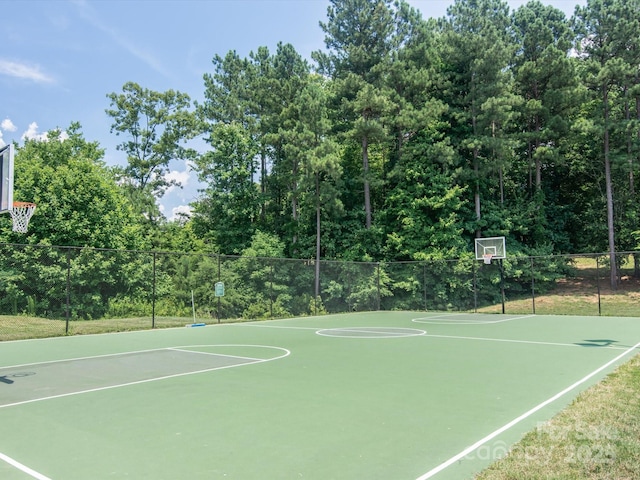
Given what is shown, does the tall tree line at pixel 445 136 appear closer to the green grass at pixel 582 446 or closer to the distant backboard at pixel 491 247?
the distant backboard at pixel 491 247

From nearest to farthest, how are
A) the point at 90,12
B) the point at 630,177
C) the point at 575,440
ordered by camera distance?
the point at 575,440 < the point at 90,12 < the point at 630,177

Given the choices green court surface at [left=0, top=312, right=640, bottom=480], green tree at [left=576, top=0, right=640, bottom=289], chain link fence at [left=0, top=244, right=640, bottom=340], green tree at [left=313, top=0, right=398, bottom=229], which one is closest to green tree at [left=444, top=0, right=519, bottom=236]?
green tree at [left=313, top=0, right=398, bottom=229]

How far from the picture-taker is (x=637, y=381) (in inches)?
213

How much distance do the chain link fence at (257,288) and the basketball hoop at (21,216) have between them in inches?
73.6

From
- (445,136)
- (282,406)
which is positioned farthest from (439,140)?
(282,406)

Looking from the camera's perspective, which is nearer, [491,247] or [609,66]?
[491,247]

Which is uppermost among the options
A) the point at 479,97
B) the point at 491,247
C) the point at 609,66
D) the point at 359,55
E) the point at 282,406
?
the point at 359,55

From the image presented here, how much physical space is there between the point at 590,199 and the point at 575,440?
2869 centimetres

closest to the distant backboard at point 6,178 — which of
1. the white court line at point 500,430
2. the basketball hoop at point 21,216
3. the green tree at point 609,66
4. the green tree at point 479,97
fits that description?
the basketball hoop at point 21,216

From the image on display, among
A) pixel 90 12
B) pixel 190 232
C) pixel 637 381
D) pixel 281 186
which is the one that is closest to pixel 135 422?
pixel 637 381

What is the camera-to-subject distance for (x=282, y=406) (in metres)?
4.68

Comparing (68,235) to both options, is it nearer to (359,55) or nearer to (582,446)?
(359,55)

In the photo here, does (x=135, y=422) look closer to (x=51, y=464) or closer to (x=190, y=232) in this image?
(x=51, y=464)

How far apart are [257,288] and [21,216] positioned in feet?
29.4
